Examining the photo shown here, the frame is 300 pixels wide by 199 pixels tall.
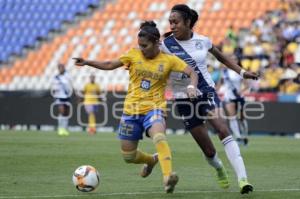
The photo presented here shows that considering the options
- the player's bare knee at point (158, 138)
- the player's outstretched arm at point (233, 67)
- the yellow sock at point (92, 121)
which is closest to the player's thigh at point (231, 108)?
the yellow sock at point (92, 121)

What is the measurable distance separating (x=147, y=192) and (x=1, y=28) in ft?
95.3

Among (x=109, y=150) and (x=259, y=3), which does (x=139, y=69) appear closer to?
(x=109, y=150)

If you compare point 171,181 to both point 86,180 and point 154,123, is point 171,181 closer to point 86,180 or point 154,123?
point 154,123

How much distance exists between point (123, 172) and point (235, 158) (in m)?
3.32

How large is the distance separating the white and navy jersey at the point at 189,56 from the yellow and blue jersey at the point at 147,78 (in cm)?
47

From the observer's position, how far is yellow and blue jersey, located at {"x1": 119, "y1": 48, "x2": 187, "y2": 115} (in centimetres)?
984

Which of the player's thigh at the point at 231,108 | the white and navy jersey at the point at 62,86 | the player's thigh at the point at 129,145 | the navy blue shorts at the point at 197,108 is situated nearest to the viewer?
the player's thigh at the point at 129,145

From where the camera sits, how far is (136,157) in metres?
Answer: 10.2

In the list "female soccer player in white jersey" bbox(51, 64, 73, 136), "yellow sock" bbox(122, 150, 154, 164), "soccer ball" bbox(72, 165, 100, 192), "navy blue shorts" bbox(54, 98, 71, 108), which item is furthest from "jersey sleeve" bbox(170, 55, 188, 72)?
"navy blue shorts" bbox(54, 98, 71, 108)

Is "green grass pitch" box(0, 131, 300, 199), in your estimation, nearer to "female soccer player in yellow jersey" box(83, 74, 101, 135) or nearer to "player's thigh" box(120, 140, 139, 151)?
"player's thigh" box(120, 140, 139, 151)

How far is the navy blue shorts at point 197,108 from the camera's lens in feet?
33.6

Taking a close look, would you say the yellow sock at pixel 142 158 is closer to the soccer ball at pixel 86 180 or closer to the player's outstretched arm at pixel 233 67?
the soccer ball at pixel 86 180

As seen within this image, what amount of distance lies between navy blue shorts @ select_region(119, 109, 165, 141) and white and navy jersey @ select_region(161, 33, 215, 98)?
2.38 feet

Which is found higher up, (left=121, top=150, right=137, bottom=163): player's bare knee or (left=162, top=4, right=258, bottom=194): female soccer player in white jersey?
(left=162, top=4, right=258, bottom=194): female soccer player in white jersey
